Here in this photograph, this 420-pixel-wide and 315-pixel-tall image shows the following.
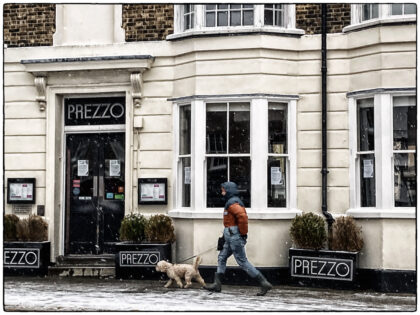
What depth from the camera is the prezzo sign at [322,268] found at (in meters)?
14.1

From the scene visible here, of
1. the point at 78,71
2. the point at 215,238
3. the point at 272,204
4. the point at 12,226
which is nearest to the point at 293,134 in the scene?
the point at 272,204

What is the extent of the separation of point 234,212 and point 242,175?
189 centimetres

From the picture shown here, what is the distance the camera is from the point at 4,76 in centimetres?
1644

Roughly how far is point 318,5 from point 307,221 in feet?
12.3

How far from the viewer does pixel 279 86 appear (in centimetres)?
1505

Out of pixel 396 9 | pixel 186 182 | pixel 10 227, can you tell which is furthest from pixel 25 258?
pixel 396 9

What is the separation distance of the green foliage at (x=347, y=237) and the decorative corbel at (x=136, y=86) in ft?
14.1

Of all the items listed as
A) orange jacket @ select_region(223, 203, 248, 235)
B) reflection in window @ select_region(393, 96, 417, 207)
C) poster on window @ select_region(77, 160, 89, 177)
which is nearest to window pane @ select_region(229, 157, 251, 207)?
orange jacket @ select_region(223, 203, 248, 235)

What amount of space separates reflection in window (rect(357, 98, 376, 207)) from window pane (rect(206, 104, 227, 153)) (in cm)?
232

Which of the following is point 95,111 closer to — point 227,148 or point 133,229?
point 133,229

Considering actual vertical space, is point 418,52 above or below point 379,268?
above

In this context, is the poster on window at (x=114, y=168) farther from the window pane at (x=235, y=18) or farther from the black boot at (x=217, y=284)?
the black boot at (x=217, y=284)

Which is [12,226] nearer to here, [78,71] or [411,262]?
[78,71]

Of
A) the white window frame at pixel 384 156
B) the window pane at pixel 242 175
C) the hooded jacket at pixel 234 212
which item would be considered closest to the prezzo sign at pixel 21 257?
the window pane at pixel 242 175
